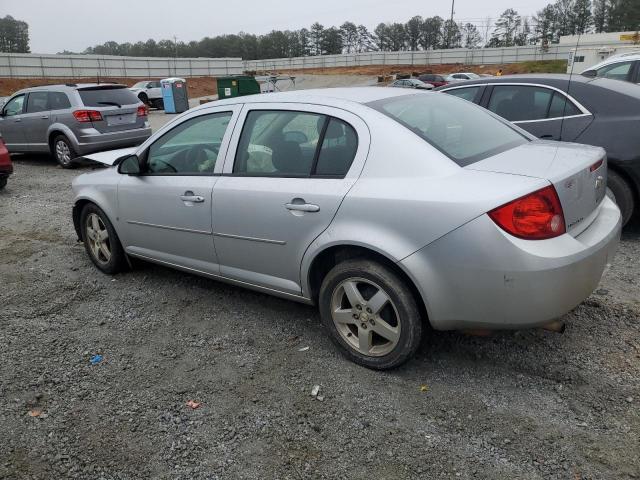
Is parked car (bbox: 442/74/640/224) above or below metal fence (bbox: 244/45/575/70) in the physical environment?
below

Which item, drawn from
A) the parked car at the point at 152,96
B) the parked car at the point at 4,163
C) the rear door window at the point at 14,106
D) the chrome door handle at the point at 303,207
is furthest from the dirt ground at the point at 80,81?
the chrome door handle at the point at 303,207

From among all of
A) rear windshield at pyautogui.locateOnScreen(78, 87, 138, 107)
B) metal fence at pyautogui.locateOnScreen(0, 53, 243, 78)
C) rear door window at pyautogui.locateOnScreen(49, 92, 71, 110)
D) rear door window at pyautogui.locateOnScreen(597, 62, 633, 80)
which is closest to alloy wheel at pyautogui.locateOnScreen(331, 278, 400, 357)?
rear door window at pyautogui.locateOnScreen(597, 62, 633, 80)

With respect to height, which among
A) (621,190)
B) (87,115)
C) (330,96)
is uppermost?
(330,96)

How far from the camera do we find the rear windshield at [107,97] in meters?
11.0

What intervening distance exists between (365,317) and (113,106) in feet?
32.8

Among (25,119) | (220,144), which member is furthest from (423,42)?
(220,144)

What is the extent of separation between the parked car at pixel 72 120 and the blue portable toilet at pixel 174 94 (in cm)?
1415

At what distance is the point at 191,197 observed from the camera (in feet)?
12.5

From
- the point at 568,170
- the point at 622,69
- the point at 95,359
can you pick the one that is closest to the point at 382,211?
the point at 568,170

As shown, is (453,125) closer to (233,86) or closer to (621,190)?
(621,190)

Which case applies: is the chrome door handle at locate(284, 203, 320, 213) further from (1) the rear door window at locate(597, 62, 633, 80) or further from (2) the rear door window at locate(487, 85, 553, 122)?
(1) the rear door window at locate(597, 62, 633, 80)

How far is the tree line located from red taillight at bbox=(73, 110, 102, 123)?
3408 inches

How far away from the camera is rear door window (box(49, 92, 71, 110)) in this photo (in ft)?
36.0

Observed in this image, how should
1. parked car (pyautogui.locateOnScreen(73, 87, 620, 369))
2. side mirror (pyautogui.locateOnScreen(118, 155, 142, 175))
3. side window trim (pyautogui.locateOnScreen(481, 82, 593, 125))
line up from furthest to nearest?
1. side window trim (pyautogui.locateOnScreen(481, 82, 593, 125))
2. side mirror (pyautogui.locateOnScreen(118, 155, 142, 175))
3. parked car (pyautogui.locateOnScreen(73, 87, 620, 369))
